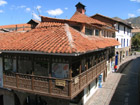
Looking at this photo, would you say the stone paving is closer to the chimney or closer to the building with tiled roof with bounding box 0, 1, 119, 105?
the building with tiled roof with bounding box 0, 1, 119, 105

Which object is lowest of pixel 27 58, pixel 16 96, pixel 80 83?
pixel 16 96

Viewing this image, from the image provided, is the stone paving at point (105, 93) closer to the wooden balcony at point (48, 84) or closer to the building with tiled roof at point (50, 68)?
the building with tiled roof at point (50, 68)

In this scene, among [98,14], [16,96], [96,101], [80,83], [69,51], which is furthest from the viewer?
[98,14]

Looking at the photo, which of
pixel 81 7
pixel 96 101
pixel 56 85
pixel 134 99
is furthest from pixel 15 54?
pixel 81 7

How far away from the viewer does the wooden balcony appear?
704cm

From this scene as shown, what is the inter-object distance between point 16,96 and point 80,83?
5525mm

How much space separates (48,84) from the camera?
7.44 meters

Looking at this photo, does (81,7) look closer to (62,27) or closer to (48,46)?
(62,27)

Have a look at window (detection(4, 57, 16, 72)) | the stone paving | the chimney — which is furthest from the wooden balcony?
the chimney

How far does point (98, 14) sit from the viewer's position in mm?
26422

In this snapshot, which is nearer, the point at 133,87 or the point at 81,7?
the point at 133,87

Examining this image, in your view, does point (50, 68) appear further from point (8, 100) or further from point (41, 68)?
point (8, 100)

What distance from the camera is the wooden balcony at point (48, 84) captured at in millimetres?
7035

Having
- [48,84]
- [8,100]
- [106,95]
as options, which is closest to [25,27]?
[8,100]
